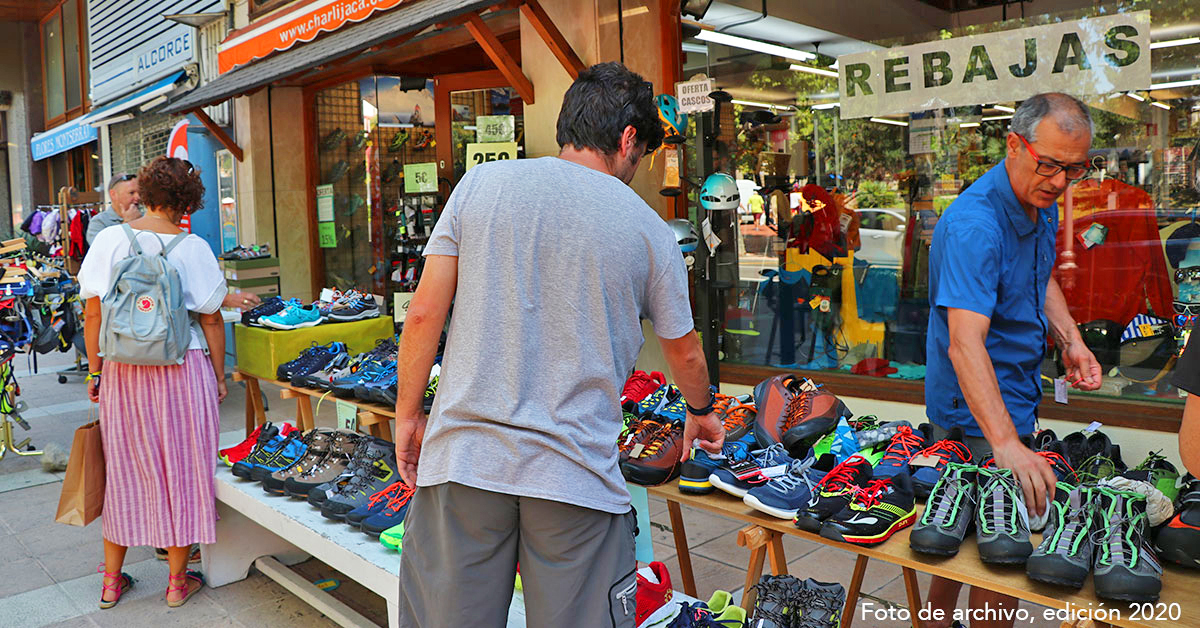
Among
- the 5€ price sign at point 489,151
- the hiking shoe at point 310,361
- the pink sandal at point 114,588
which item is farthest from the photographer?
the 5€ price sign at point 489,151

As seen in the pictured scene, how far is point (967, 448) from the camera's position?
8.60 ft

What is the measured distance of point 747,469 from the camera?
258cm

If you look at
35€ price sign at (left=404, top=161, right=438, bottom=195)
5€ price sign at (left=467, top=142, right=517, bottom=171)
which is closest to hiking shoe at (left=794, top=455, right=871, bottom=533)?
5€ price sign at (left=467, top=142, right=517, bottom=171)

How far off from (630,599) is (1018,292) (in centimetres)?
148

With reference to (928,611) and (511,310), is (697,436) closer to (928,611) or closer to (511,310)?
(511,310)

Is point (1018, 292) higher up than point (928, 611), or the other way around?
point (1018, 292)

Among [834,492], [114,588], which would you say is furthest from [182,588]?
[834,492]

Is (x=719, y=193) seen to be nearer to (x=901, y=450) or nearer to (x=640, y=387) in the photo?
(x=640, y=387)

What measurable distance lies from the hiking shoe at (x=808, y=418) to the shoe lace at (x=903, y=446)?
0.84ft

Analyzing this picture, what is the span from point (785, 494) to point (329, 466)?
6.75ft

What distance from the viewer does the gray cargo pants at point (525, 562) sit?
183 centimetres

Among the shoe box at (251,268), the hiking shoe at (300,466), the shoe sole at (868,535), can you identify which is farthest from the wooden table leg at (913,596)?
the shoe box at (251,268)

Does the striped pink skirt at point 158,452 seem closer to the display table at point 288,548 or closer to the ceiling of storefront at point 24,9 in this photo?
the display table at point 288,548

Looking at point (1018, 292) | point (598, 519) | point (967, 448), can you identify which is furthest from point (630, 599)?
point (1018, 292)
